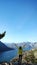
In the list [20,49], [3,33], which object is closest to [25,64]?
[20,49]

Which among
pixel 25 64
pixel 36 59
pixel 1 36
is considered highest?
pixel 1 36

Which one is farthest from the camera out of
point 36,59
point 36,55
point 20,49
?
point 36,55

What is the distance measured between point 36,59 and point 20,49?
926cm

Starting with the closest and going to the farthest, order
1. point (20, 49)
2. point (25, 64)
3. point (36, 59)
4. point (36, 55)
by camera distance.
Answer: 1. point (20, 49)
2. point (25, 64)
3. point (36, 59)
4. point (36, 55)

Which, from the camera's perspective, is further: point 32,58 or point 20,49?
point 32,58

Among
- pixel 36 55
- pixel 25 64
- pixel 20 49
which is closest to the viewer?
pixel 20 49

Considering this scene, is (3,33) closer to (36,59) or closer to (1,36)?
(1,36)

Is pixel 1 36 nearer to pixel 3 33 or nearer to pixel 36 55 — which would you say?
pixel 3 33

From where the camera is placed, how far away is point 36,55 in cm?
2919

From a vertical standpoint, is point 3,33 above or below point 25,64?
above

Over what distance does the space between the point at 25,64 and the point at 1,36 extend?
8.48 metres

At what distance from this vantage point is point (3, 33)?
27.3 m

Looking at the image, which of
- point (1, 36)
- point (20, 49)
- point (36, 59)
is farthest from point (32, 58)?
point (20, 49)

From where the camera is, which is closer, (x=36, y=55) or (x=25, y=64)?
(x=25, y=64)
